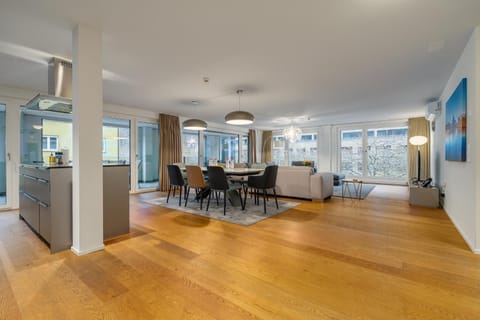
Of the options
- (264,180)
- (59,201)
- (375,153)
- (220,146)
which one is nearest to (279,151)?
(220,146)

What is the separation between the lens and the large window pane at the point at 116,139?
5.82m

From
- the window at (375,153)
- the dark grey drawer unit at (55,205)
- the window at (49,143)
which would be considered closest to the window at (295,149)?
the window at (375,153)

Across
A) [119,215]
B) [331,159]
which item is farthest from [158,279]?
[331,159]

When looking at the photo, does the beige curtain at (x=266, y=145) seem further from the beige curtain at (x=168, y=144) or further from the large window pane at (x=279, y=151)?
the beige curtain at (x=168, y=144)

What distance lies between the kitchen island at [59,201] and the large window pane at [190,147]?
4430 mm

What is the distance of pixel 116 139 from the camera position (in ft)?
19.4

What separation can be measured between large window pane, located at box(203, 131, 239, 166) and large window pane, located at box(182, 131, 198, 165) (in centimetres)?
49

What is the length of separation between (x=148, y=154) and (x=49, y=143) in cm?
229

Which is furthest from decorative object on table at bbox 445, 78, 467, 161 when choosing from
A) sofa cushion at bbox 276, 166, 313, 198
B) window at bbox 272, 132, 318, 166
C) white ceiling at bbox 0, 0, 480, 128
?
window at bbox 272, 132, 318, 166

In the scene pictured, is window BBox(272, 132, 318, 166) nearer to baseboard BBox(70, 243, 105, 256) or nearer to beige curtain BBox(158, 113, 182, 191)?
beige curtain BBox(158, 113, 182, 191)

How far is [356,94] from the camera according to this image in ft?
15.2

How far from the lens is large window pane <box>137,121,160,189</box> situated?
643 centimetres

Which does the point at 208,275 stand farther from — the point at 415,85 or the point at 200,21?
the point at 415,85

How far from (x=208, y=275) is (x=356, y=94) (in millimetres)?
4506
